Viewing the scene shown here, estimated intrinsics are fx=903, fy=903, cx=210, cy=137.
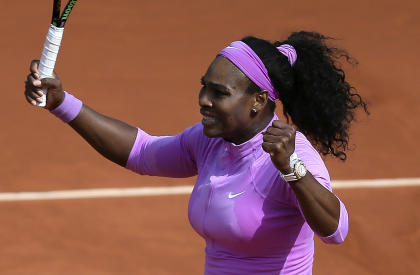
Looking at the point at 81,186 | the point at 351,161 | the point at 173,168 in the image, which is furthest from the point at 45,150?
the point at 173,168

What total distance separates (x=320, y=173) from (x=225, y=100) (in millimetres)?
498

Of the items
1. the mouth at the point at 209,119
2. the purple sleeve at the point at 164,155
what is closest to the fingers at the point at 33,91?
the purple sleeve at the point at 164,155

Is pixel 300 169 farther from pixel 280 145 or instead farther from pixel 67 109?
pixel 67 109

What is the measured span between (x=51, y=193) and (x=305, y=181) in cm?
446

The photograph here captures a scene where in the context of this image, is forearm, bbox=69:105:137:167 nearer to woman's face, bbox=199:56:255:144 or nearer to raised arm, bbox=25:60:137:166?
raised arm, bbox=25:60:137:166

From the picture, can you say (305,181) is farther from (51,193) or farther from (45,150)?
(45,150)

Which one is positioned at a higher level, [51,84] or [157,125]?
[51,84]

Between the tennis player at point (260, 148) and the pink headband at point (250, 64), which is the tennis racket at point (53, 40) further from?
the pink headband at point (250, 64)

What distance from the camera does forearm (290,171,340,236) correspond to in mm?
3271

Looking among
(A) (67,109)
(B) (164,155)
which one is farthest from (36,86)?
(B) (164,155)

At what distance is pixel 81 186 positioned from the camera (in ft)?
24.7

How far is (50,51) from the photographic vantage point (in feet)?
12.1

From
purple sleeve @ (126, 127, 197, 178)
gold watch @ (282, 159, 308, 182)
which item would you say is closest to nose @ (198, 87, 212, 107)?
purple sleeve @ (126, 127, 197, 178)

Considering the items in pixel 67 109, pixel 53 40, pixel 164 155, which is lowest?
pixel 164 155
